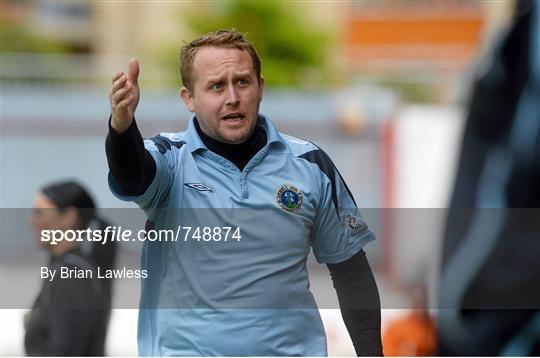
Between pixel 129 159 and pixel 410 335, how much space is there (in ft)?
1.89

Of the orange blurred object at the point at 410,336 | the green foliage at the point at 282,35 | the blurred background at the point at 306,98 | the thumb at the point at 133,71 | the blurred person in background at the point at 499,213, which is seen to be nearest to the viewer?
the blurred person in background at the point at 499,213

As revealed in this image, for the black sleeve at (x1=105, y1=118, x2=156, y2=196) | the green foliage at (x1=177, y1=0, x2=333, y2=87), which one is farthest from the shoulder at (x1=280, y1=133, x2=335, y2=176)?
the green foliage at (x1=177, y1=0, x2=333, y2=87)

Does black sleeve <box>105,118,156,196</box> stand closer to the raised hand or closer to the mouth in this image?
the raised hand

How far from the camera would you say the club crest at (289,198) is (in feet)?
5.53

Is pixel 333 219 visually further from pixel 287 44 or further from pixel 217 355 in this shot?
pixel 287 44

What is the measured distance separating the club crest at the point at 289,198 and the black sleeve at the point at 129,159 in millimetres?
206

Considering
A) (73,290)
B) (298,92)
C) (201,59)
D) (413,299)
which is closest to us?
(201,59)

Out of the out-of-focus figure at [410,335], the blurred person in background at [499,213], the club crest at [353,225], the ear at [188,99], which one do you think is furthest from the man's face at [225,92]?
the blurred person in background at [499,213]

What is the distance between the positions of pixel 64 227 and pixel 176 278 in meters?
0.23

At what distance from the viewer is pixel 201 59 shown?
1.63m

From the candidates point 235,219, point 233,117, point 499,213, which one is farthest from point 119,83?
point 499,213

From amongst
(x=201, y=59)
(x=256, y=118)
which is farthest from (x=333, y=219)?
(x=201, y=59)

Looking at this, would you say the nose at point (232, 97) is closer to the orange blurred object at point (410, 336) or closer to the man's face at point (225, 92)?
the man's face at point (225, 92)

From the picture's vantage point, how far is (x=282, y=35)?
1144 centimetres
